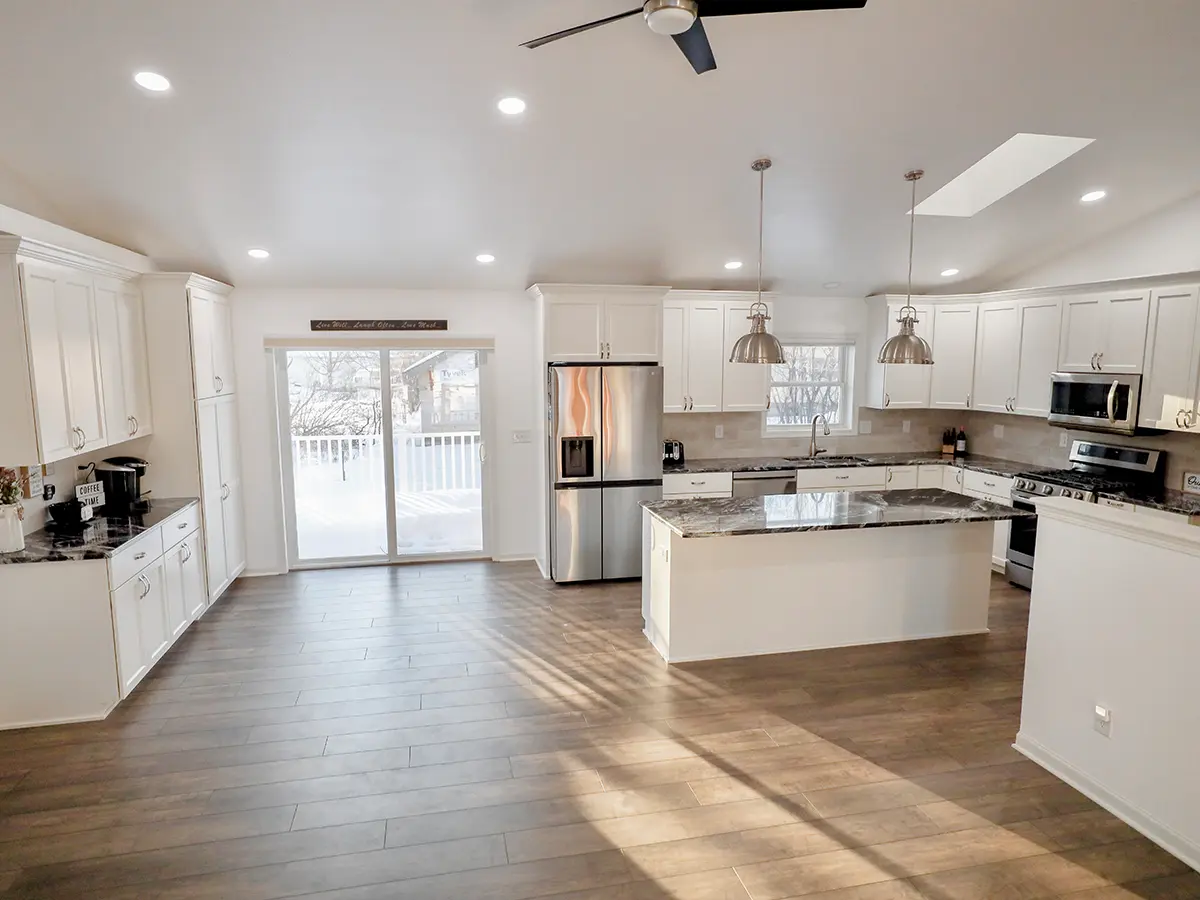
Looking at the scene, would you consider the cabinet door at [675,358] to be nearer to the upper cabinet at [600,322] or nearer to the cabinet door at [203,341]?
the upper cabinet at [600,322]

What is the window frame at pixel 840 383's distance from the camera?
21.8 feet

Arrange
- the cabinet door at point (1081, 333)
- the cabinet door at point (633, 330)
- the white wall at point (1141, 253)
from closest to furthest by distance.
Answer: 1. the white wall at point (1141, 253)
2. the cabinet door at point (1081, 333)
3. the cabinet door at point (633, 330)

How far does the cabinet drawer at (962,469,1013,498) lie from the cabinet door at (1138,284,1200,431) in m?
1.07

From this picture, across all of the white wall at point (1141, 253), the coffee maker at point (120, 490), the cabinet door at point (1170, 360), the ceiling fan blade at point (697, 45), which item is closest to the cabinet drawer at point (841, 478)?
the cabinet door at point (1170, 360)

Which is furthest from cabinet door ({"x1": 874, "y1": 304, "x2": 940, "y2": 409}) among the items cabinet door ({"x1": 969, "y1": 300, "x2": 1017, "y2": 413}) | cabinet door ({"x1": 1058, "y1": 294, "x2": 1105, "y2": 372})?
cabinet door ({"x1": 1058, "y1": 294, "x2": 1105, "y2": 372})

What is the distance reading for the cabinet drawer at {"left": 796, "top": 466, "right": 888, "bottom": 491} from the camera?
6.12 meters

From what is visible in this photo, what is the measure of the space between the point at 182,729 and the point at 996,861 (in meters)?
3.71

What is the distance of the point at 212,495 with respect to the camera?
5059 millimetres

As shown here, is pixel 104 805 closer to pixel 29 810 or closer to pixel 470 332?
pixel 29 810

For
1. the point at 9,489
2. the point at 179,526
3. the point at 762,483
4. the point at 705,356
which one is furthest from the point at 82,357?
the point at 762,483

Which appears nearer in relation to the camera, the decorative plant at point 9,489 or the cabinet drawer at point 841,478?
the decorative plant at point 9,489

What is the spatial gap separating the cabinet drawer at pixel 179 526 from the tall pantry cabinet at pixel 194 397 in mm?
133

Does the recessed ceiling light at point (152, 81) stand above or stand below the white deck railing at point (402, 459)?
above

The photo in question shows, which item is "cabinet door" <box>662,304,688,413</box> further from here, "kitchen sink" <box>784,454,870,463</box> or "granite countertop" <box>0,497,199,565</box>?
"granite countertop" <box>0,497,199,565</box>
